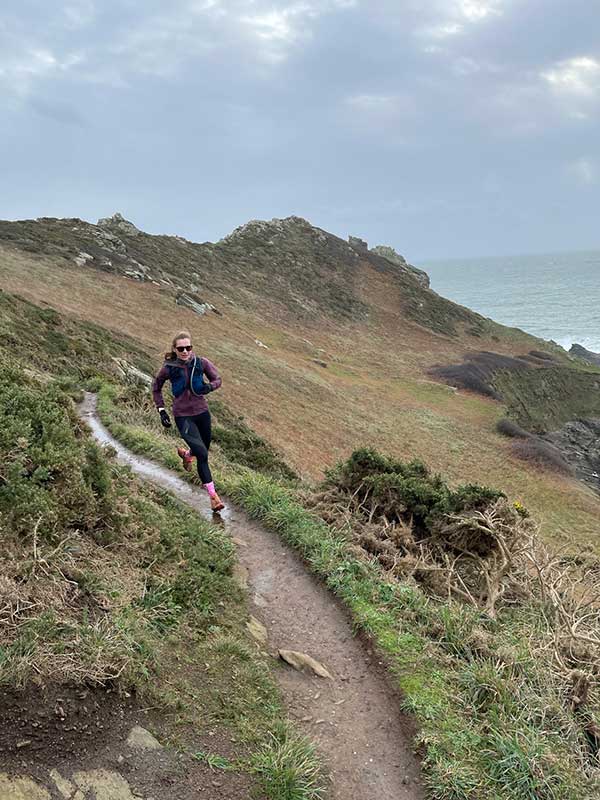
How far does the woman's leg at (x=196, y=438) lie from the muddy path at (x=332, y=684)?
1.05m

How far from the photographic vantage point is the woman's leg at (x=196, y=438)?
8.95 meters

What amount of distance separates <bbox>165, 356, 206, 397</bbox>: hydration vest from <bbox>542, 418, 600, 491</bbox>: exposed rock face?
29256 millimetres

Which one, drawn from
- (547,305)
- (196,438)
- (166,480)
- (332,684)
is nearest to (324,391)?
(166,480)

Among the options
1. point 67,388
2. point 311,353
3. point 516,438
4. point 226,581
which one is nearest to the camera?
point 226,581

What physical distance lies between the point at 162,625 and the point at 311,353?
40338 millimetres

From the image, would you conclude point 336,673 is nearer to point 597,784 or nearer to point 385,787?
point 385,787

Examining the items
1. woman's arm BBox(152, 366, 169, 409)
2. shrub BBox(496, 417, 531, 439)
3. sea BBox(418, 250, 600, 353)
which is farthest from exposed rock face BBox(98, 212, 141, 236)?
sea BBox(418, 250, 600, 353)

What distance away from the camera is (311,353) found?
45.4m

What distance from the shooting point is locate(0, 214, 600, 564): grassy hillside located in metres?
27.8

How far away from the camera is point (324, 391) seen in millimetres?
34812

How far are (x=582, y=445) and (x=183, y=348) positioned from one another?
3856cm

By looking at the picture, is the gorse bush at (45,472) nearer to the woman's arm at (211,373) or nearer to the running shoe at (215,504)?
the woman's arm at (211,373)

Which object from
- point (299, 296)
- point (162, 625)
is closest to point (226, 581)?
point (162, 625)

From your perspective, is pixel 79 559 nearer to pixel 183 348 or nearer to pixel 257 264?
pixel 183 348
